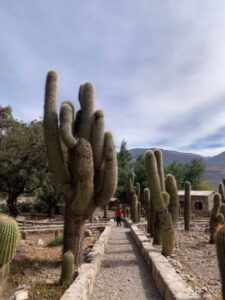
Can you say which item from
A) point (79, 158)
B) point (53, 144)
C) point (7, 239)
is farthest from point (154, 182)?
point (7, 239)

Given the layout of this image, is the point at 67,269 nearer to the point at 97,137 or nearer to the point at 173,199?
the point at 97,137

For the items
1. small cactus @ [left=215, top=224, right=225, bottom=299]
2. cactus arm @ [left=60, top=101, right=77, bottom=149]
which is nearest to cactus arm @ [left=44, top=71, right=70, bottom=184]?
cactus arm @ [left=60, top=101, right=77, bottom=149]

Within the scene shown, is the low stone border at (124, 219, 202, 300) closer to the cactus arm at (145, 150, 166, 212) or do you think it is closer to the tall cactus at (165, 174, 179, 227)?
the cactus arm at (145, 150, 166, 212)

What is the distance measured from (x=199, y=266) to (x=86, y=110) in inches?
233

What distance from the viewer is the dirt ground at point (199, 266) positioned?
20.2 feet

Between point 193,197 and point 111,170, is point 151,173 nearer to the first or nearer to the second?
point 111,170

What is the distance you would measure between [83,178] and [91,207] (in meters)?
0.93

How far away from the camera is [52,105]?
24.3ft

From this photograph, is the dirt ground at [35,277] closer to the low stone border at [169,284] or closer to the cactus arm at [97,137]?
the low stone border at [169,284]

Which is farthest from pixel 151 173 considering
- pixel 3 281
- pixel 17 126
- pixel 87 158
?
pixel 17 126

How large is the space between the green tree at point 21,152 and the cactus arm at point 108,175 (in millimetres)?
12020

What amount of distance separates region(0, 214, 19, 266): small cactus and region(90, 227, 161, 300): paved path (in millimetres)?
1949

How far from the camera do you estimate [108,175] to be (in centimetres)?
721

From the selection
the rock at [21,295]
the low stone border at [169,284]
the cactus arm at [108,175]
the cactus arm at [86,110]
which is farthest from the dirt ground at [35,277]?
the cactus arm at [86,110]
